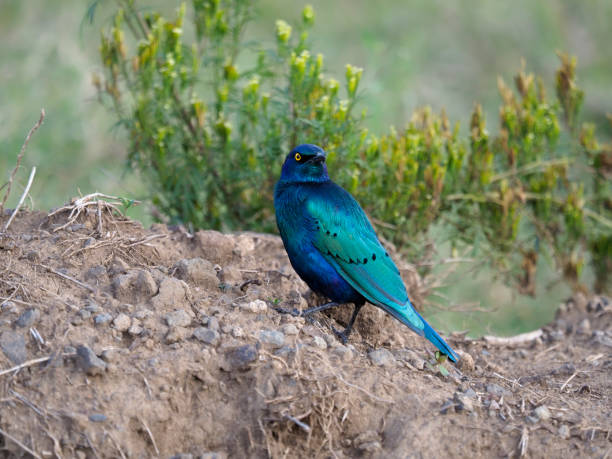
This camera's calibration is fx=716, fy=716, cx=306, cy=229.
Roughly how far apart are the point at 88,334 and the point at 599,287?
14.5 feet

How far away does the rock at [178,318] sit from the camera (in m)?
3.13

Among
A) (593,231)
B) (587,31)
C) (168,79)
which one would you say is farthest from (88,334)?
(587,31)

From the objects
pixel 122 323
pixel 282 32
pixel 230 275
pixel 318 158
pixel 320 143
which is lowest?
pixel 230 275

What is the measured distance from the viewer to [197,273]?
3.62 metres

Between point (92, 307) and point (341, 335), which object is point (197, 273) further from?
point (341, 335)

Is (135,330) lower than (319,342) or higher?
higher

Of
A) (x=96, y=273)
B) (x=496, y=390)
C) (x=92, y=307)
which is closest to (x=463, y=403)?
(x=496, y=390)

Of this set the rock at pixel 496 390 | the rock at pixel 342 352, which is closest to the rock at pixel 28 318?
the rock at pixel 342 352

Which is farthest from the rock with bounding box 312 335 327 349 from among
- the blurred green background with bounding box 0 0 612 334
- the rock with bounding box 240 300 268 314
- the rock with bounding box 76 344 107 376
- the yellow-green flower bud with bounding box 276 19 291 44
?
the yellow-green flower bud with bounding box 276 19 291 44

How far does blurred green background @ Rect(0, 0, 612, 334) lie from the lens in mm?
6902

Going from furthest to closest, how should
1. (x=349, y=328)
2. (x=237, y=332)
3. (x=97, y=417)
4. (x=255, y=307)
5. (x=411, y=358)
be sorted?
(x=349, y=328) < (x=411, y=358) < (x=255, y=307) < (x=237, y=332) < (x=97, y=417)

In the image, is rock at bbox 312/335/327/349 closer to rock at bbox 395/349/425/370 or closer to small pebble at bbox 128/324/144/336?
rock at bbox 395/349/425/370

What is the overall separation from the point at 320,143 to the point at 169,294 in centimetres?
188

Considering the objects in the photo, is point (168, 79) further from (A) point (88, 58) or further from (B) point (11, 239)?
(A) point (88, 58)
